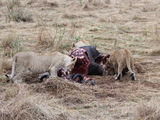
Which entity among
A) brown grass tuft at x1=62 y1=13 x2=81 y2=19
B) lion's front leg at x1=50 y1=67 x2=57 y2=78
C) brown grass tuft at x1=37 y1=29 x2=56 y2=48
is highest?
lion's front leg at x1=50 y1=67 x2=57 y2=78

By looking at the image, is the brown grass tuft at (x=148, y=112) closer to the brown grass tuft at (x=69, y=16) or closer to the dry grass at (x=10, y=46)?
the dry grass at (x=10, y=46)

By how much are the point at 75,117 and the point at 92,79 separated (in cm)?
194

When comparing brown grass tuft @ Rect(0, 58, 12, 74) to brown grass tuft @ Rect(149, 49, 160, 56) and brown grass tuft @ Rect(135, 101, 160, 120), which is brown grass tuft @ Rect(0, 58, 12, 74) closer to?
brown grass tuft @ Rect(135, 101, 160, 120)

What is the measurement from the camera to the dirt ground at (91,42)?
15.1 ft

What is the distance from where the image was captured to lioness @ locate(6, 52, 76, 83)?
6098mm

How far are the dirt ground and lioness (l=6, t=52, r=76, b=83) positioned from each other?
11.1 inches

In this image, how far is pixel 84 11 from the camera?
1379cm

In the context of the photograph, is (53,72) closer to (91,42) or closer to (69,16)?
(91,42)

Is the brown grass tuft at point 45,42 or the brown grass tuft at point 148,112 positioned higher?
the brown grass tuft at point 148,112

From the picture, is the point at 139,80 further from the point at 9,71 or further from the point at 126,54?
the point at 9,71

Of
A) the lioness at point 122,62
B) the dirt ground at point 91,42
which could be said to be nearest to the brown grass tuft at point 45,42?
the dirt ground at point 91,42

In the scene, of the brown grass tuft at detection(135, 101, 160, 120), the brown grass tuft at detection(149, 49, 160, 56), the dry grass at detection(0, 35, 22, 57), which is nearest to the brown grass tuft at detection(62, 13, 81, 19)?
the dry grass at detection(0, 35, 22, 57)

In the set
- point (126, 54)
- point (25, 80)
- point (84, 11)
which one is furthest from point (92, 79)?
point (84, 11)

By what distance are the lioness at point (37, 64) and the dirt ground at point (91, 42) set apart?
28 centimetres
